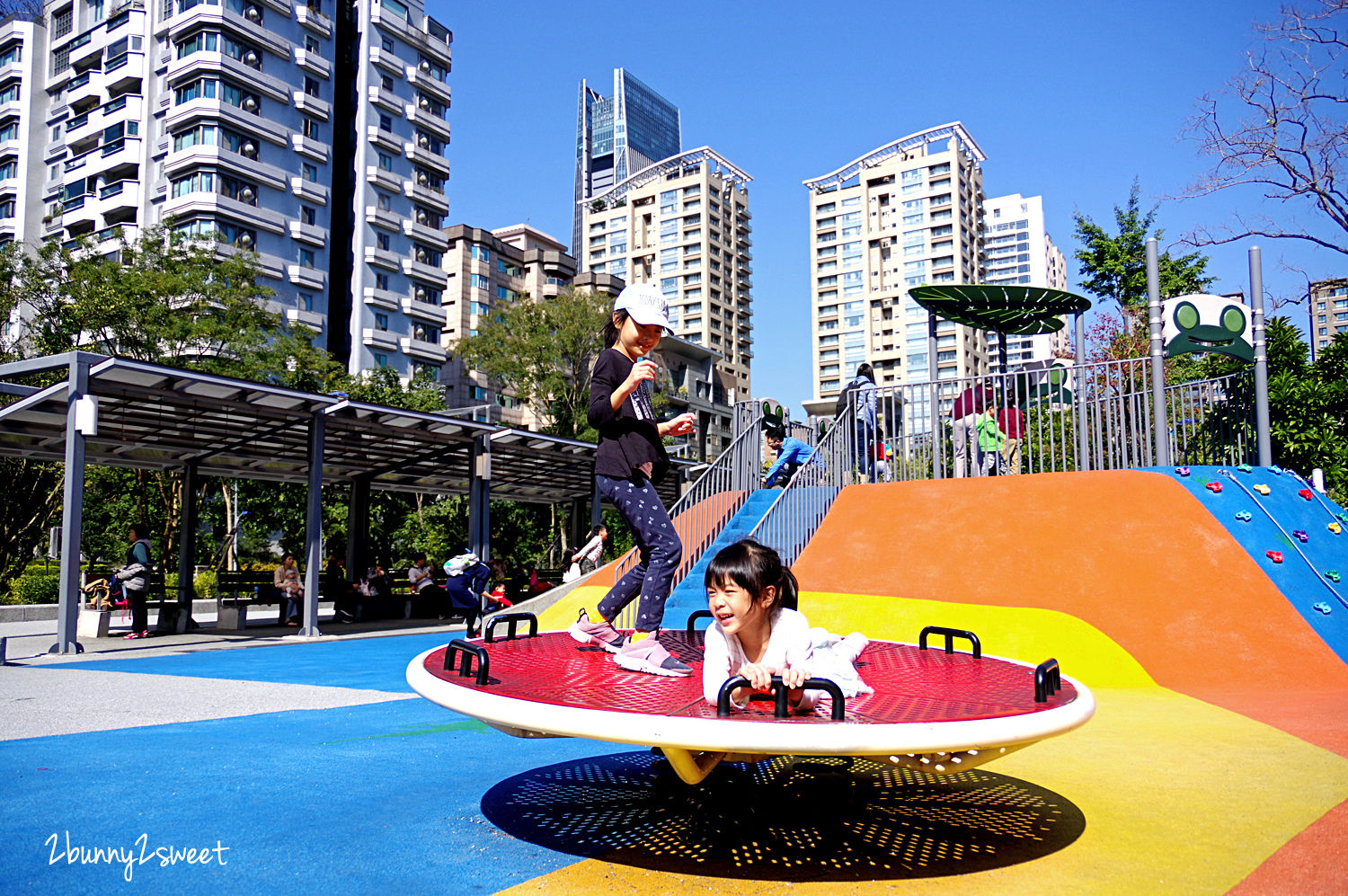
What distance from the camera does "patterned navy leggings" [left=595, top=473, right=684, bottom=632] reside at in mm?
4234

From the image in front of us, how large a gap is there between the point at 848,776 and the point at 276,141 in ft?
183

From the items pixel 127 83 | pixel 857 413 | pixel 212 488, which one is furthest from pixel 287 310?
pixel 857 413

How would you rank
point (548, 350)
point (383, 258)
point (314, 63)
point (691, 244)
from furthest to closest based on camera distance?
point (691, 244) → point (383, 258) → point (314, 63) → point (548, 350)

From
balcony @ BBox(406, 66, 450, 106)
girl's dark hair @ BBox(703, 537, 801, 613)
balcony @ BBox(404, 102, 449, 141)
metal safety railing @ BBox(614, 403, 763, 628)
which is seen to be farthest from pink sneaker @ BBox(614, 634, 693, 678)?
balcony @ BBox(406, 66, 450, 106)

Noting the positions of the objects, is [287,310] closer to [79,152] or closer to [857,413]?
[79,152]

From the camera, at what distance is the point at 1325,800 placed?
3611mm

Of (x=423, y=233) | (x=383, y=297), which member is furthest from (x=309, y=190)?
(x=423, y=233)

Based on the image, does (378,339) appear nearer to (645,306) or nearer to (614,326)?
(614,326)

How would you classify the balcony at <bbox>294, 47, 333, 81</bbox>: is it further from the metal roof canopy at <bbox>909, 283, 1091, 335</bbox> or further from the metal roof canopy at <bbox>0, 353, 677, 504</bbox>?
the metal roof canopy at <bbox>909, 283, 1091, 335</bbox>

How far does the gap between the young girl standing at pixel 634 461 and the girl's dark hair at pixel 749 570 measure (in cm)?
127

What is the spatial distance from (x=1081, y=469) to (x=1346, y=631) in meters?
3.48

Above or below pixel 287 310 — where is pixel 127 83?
above

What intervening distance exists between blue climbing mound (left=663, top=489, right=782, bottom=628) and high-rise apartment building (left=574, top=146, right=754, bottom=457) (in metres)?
90.1

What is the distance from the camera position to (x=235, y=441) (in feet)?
48.1
